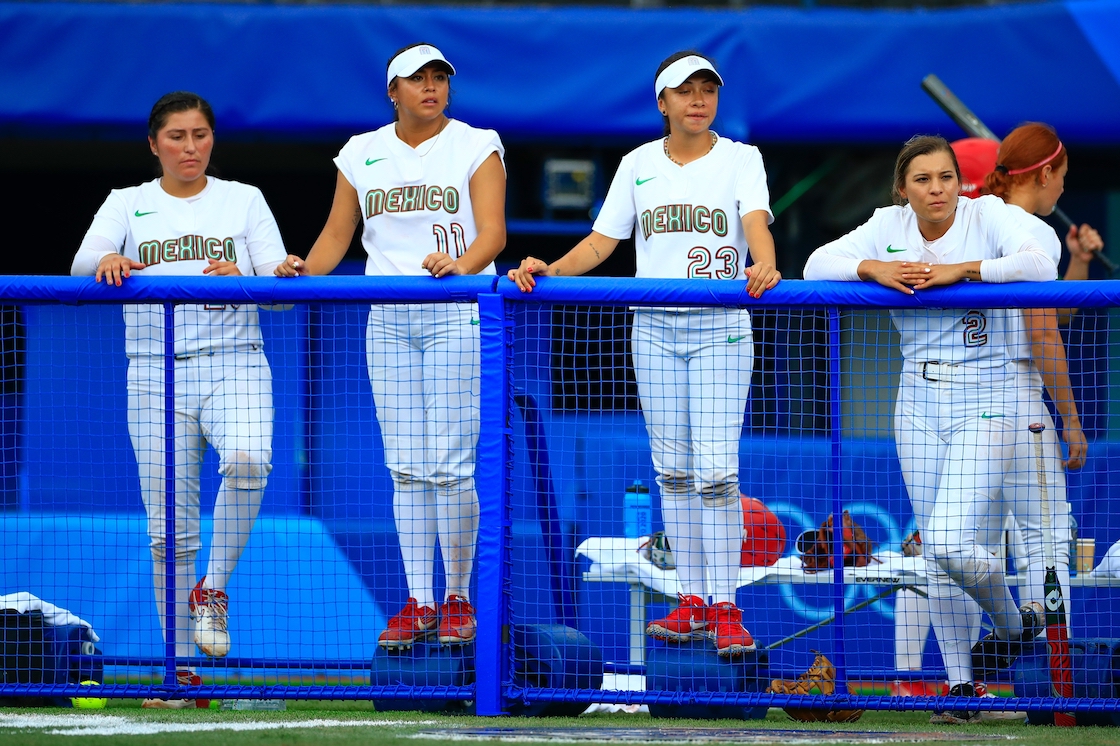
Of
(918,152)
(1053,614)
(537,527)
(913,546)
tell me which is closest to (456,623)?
(537,527)

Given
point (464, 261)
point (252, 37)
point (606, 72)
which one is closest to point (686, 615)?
point (464, 261)

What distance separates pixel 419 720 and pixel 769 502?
84.4 inches

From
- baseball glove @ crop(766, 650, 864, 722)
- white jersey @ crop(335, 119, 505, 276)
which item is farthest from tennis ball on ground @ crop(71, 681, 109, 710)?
baseball glove @ crop(766, 650, 864, 722)

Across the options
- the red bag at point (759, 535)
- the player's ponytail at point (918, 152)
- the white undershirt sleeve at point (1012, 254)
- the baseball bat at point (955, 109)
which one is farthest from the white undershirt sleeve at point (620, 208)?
the baseball bat at point (955, 109)

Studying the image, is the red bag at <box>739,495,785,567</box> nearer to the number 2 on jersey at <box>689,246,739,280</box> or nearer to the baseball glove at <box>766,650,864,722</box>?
the baseball glove at <box>766,650,864,722</box>

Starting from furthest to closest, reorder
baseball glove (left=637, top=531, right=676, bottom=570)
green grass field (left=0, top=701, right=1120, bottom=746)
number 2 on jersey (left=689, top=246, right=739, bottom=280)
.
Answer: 1. baseball glove (left=637, top=531, right=676, bottom=570)
2. number 2 on jersey (left=689, top=246, right=739, bottom=280)
3. green grass field (left=0, top=701, right=1120, bottom=746)

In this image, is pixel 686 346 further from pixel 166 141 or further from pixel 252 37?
pixel 252 37

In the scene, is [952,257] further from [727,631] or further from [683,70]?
[727,631]

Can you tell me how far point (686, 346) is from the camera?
4453 millimetres

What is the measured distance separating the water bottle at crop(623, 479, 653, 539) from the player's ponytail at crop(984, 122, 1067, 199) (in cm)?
170

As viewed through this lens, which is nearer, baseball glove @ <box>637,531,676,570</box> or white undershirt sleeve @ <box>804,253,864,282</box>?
white undershirt sleeve @ <box>804,253,864,282</box>

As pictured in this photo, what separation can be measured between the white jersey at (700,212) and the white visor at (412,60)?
0.84m

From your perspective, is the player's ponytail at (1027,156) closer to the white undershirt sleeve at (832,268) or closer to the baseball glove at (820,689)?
the white undershirt sleeve at (832,268)

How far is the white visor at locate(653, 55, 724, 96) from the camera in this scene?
4668mm
